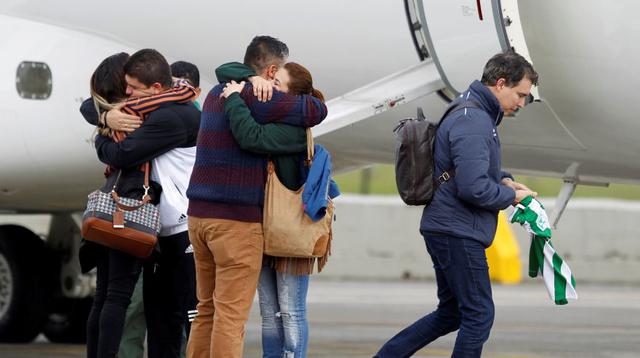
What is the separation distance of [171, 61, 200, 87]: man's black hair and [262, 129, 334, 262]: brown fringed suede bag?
4.70ft

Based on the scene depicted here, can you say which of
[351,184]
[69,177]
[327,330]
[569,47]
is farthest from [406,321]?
[351,184]

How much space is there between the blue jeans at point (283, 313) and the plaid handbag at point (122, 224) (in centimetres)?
51

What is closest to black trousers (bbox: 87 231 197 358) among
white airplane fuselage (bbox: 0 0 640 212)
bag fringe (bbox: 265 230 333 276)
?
bag fringe (bbox: 265 230 333 276)

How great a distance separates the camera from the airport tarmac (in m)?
9.28

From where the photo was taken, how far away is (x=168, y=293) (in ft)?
21.1

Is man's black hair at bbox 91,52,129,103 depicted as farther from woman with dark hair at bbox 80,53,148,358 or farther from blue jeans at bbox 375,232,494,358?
blue jeans at bbox 375,232,494,358

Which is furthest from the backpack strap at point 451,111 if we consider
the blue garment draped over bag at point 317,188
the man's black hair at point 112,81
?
the man's black hair at point 112,81

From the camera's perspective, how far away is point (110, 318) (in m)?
6.05

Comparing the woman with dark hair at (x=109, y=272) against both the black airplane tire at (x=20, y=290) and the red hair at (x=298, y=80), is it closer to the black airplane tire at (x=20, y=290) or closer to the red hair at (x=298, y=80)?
the red hair at (x=298, y=80)

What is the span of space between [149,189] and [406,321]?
6.16 m

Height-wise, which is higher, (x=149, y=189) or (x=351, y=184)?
(x=149, y=189)

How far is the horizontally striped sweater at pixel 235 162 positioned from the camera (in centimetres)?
571

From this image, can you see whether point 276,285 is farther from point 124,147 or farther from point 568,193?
point 568,193

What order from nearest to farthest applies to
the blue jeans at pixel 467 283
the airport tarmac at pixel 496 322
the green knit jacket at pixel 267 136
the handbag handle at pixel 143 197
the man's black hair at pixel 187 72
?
the green knit jacket at pixel 267 136 < the blue jeans at pixel 467 283 < the handbag handle at pixel 143 197 < the man's black hair at pixel 187 72 < the airport tarmac at pixel 496 322
